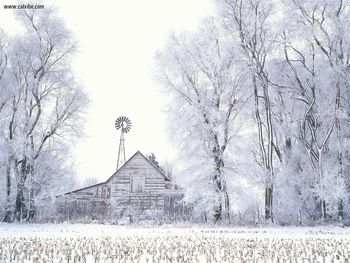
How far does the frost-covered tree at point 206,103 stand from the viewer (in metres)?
25.6

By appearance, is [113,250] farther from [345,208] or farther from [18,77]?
[18,77]

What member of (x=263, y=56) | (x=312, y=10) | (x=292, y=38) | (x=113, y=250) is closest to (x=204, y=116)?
(x=263, y=56)

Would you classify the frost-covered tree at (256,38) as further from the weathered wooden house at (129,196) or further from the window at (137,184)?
the window at (137,184)

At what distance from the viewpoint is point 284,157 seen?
93.9 feet

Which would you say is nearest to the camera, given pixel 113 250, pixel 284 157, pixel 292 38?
Answer: pixel 113 250

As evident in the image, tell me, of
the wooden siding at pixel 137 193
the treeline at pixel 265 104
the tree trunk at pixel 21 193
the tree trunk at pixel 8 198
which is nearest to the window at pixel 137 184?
the wooden siding at pixel 137 193

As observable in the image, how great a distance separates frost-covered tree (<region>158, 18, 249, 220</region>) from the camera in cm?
2559

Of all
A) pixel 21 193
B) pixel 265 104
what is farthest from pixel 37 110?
pixel 265 104

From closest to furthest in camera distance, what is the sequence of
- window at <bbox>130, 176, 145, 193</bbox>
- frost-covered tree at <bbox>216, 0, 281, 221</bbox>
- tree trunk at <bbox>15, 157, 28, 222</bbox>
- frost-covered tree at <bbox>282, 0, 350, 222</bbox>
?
frost-covered tree at <bbox>282, 0, 350, 222</bbox> < tree trunk at <bbox>15, 157, 28, 222</bbox> < frost-covered tree at <bbox>216, 0, 281, 221</bbox> < window at <bbox>130, 176, 145, 193</bbox>

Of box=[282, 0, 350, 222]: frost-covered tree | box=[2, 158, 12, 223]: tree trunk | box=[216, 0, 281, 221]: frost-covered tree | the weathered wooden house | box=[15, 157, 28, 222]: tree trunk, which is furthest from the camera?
the weathered wooden house

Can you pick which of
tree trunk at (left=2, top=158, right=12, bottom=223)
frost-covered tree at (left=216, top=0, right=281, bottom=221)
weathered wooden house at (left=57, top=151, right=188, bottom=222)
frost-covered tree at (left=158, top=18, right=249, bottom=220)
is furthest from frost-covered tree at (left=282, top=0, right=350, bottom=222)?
tree trunk at (left=2, top=158, right=12, bottom=223)

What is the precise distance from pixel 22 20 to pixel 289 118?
1929 centimetres

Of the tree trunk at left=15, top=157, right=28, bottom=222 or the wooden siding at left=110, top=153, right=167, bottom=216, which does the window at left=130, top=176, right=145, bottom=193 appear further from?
the tree trunk at left=15, top=157, right=28, bottom=222

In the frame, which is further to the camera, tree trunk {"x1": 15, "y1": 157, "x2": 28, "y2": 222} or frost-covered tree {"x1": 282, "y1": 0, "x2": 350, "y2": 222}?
tree trunk {"x1": 15, "y1": 157, "x2": 28, "y2": 222}
